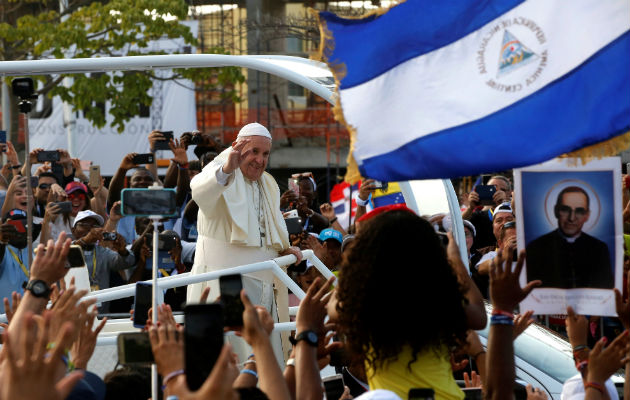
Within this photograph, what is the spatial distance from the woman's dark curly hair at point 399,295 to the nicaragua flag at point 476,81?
805 mm

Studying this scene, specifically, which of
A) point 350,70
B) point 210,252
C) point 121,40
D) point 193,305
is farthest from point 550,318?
point 121,40

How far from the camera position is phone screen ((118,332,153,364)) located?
115 inches

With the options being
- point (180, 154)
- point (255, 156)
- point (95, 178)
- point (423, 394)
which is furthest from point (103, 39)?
point (423, 394)

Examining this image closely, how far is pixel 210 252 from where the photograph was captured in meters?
6.18

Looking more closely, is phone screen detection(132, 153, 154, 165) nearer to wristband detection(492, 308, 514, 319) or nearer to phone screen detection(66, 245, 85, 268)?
phone screen detection(66, 245, 85, 268)

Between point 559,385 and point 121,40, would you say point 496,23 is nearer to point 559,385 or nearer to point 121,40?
point 559,385

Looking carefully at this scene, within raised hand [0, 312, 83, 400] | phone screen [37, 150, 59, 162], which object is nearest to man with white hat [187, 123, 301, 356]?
raised hand [0, 312, 83, 400]

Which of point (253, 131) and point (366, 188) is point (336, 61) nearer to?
point (253, 131)

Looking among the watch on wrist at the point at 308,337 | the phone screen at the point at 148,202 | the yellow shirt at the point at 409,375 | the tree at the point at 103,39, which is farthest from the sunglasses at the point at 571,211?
the tree at the point at 103,39

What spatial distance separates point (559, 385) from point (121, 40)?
1343cm

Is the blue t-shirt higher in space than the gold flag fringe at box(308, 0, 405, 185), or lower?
lower

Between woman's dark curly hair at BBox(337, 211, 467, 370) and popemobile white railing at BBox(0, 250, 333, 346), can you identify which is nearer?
woman's dark curly hair at BBox(337, 211, 467, 370)

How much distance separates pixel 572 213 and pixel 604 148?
1.01 ft

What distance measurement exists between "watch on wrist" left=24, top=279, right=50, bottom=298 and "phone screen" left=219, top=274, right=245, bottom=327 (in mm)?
579
